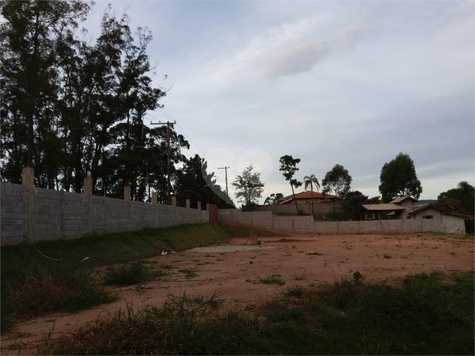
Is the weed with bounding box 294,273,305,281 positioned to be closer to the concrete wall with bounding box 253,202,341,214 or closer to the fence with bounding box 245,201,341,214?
the fence with bounding box 245,201,341,214

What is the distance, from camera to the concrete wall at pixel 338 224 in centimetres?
3538

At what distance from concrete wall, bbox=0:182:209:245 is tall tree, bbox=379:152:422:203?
4764 cm

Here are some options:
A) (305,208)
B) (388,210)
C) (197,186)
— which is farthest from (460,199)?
(197,186)

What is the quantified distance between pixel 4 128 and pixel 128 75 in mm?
10653

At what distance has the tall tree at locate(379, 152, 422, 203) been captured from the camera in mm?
57188

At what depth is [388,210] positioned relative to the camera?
4506 cm

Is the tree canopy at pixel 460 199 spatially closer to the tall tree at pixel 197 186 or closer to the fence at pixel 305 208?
the fence at pixel 305 208

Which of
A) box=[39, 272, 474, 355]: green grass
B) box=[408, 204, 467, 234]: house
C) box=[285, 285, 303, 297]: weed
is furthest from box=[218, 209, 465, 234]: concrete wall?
box=[285, 285, 303, 297]: weed

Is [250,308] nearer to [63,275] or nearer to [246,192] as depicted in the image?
[63,275]

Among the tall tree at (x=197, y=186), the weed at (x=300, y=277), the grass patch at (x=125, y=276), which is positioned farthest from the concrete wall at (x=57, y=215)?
the tall tree at (x=197, y=186)

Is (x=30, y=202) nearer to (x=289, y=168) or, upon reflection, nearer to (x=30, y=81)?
(x=30, y=81)

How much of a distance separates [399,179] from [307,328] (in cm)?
5803

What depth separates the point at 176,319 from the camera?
4.44 m

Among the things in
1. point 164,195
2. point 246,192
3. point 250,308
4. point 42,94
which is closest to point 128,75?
point 42,94
